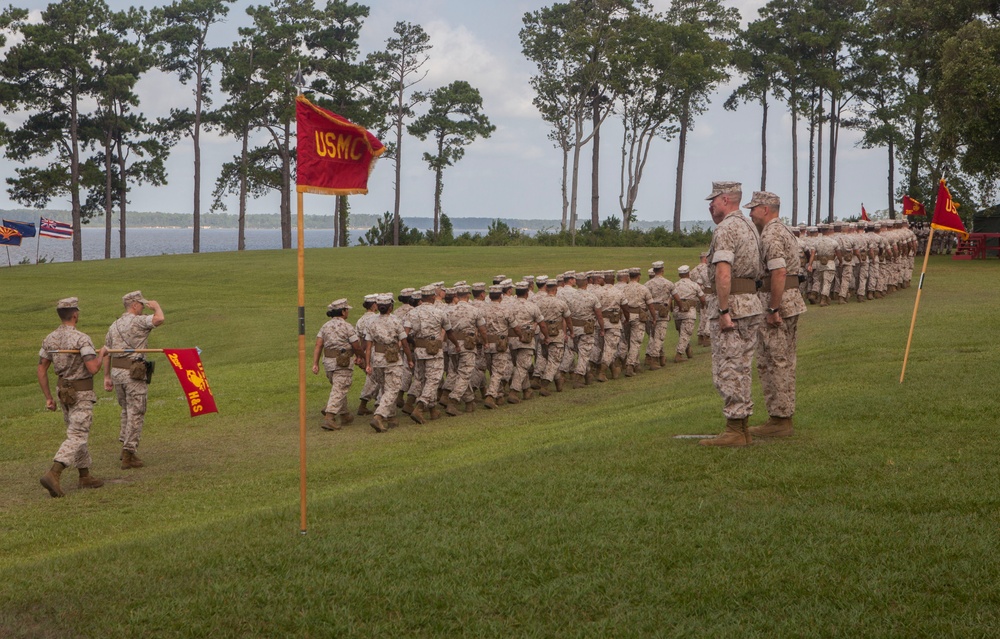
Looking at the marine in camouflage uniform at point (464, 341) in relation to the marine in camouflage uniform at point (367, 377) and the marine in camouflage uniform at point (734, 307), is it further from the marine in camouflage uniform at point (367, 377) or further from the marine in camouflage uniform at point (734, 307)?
the marine in camouflage uniform at point (734, 307)

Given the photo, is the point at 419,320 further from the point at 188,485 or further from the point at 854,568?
the point at 854,568

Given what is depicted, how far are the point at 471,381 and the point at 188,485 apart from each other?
676 centimetres

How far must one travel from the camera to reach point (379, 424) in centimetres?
1522

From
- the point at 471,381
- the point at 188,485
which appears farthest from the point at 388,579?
the point at 471,381

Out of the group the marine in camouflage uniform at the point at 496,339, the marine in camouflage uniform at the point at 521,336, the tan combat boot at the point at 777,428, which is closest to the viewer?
the tan combat boot at the point at 777,428

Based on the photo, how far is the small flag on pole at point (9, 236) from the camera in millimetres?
46875

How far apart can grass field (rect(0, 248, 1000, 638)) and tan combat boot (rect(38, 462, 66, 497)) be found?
206mm

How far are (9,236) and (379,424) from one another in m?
38.6

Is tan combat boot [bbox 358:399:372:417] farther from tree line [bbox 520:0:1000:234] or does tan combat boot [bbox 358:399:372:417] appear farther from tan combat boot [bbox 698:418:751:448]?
tree line [bbox 520:0:1000:234]

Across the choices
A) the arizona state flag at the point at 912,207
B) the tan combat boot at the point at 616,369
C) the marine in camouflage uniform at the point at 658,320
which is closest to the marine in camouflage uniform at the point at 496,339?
the tan combat boot at the point at 616,369

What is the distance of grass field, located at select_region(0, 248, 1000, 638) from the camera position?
6.12 meters

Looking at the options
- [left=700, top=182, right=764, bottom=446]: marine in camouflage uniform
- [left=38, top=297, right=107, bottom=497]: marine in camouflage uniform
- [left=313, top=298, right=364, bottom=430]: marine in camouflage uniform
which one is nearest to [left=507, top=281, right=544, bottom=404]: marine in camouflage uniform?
[left=313, top=298, right=364, bottom=430]: marine in camouflage uniform

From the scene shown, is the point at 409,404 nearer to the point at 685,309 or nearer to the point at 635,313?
the point at 635,313

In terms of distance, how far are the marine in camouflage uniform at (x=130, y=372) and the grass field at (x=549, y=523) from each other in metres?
0.44
